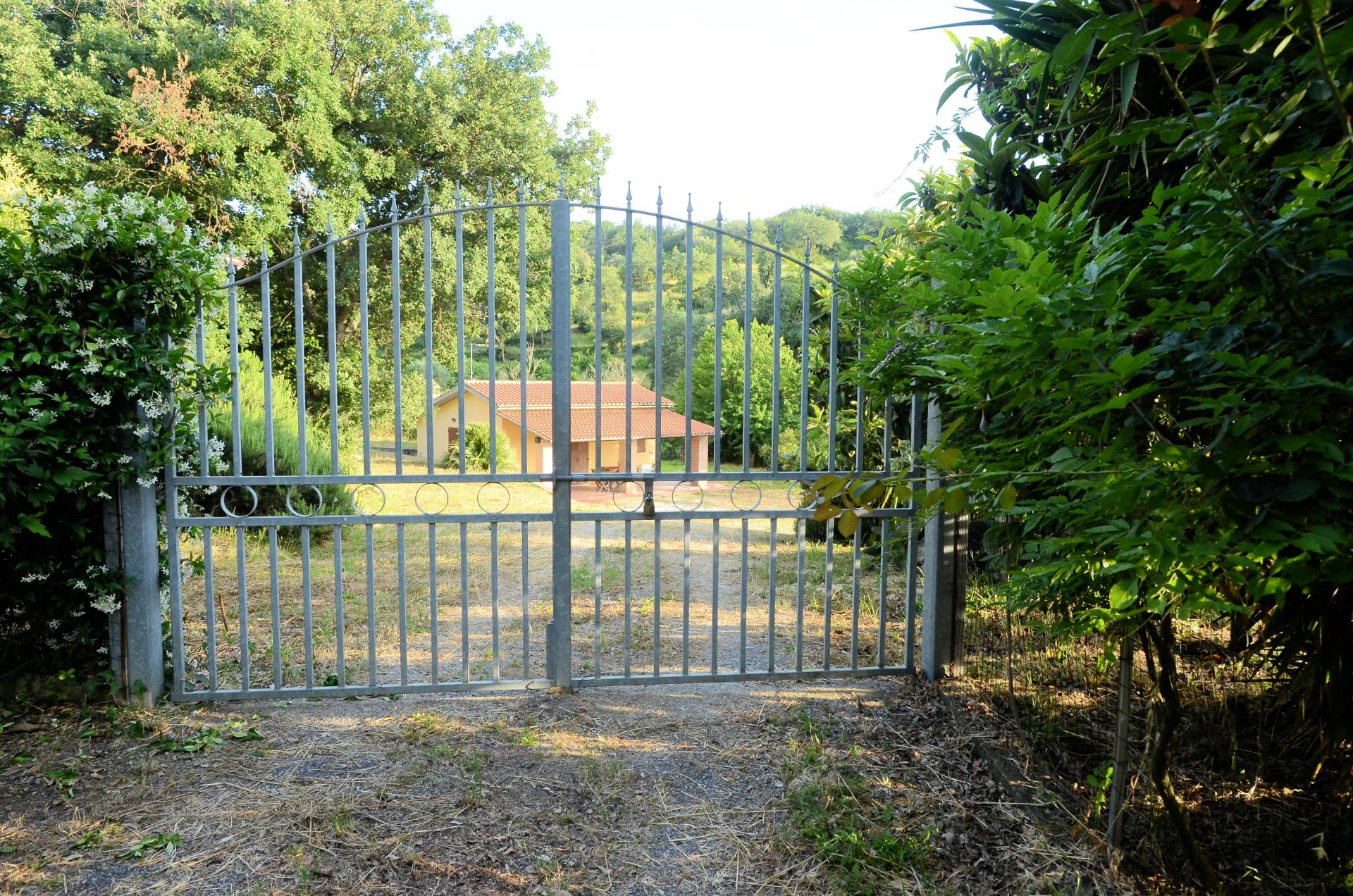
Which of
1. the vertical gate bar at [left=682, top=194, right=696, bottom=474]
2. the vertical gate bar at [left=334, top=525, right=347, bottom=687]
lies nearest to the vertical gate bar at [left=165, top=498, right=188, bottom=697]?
the vertical gate bar at [left=334, top=525, right=347, bottom=687]

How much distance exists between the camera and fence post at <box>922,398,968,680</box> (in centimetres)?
370

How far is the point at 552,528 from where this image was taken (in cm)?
424

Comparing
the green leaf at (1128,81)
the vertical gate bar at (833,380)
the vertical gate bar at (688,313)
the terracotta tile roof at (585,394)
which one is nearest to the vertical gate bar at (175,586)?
the terracotta tile roof at (585,394)

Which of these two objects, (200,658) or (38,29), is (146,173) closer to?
(38,29)

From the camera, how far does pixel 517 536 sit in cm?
933

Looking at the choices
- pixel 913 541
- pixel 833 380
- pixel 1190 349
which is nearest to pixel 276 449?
pixel 833 380

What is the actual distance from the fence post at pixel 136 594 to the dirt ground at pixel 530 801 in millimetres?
176

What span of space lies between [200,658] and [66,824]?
180 cm

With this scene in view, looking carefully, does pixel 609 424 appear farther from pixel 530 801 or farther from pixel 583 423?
pixel 530 801

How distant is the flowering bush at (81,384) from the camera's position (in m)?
3.06

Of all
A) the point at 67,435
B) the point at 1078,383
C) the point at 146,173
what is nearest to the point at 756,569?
the point at 67,435

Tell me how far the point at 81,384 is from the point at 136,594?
95 cm

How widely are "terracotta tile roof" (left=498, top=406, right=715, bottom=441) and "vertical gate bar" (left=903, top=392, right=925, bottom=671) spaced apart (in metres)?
1.08

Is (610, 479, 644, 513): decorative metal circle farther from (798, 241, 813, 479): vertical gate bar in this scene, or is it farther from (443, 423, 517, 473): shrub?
(443, 423, 517, 473): shrub
